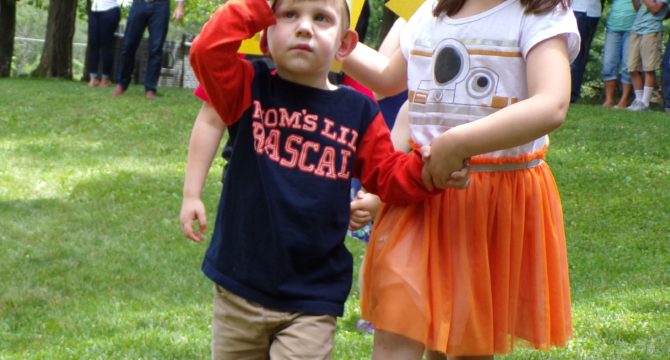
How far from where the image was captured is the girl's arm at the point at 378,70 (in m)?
3.40

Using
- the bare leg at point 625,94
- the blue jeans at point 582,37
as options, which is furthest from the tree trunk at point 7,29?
the bare leg at point 625,94

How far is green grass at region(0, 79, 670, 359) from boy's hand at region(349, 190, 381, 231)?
1694 mm

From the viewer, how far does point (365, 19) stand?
6012 millimetres

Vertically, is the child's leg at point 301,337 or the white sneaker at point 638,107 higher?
the white sneaker at point 638,107

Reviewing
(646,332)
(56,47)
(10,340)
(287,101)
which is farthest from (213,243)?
(56,47)

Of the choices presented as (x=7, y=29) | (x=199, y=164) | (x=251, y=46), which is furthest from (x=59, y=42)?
(x=199, y=164)

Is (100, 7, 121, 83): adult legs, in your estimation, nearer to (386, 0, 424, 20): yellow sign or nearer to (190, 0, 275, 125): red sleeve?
(386, 0, 424, 20): yellow sign

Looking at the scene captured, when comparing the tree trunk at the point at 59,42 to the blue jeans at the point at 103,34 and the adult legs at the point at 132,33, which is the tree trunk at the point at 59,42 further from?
the adult legs at the point at 132,33

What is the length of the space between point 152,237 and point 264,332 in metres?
4.71

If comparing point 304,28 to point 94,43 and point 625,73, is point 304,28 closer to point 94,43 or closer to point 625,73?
point 625,73

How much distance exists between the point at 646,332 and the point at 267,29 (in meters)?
2.97

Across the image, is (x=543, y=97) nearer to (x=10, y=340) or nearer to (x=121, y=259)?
(x=10, y=340)

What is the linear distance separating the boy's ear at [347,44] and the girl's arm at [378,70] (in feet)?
0.94

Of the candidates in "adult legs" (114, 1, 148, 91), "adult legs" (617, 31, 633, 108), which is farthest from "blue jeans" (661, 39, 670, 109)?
"adult legs" (114, 1, 148, 91)
